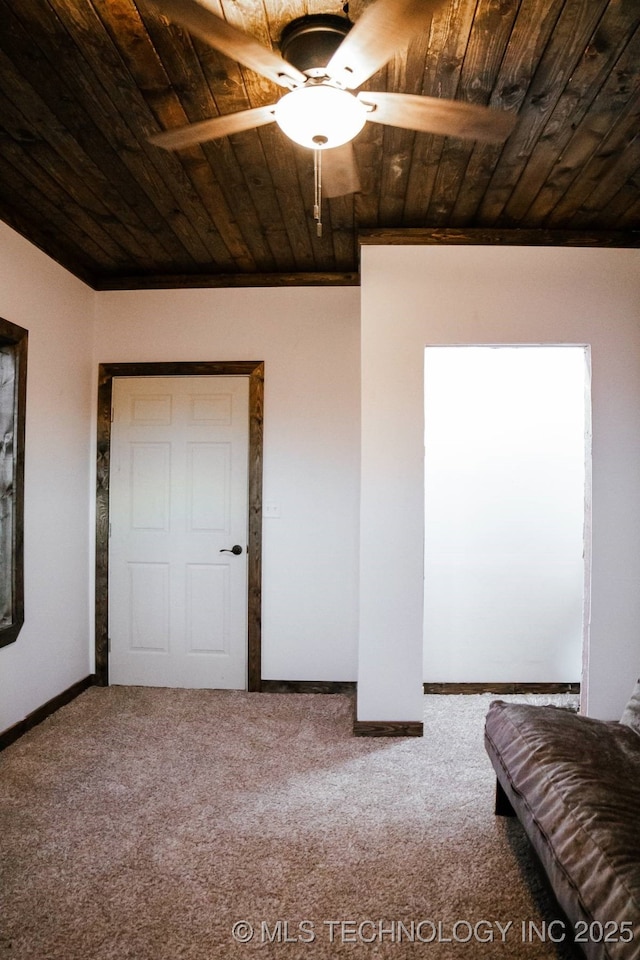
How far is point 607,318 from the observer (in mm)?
3098

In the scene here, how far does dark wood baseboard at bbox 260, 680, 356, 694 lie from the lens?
3.75 meters

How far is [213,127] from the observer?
1783 mm

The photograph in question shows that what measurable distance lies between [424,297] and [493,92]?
115 cm

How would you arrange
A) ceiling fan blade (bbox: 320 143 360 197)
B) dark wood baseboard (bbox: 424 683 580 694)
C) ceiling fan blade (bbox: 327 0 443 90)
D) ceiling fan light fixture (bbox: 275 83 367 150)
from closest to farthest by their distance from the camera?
ceiling fan blade (bbox: 327 0 443 90), ceiling fan light fixture (bbox: 275 83 367 150), ceiling fan blade (bbox: 320 143 360 197), dark wood baseboard (bbox: 424 683 580 694)

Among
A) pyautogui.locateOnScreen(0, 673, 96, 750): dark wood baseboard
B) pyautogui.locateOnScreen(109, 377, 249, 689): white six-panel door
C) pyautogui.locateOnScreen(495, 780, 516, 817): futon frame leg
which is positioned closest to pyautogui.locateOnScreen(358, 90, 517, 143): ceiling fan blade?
pyautogui.locateOnScreen(109, 377, 249, 689): white six-panel door

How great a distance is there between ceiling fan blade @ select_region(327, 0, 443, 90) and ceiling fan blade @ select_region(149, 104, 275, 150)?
26 cm

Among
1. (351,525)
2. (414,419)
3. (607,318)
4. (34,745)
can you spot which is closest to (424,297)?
(414,419)

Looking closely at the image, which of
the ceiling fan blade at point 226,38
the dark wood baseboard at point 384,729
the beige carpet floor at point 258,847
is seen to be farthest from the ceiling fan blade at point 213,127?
the dark wood baseboard at point 384,729

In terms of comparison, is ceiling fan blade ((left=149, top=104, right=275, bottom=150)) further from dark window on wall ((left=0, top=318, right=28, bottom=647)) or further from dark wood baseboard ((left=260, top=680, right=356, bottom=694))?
dark wood baseboard ((left=260, top=680, right=356, bottom=694))

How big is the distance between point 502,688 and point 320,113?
135 inches

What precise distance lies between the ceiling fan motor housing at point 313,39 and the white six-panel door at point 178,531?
7.28 feet

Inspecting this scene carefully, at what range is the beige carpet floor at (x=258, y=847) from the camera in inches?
67.4

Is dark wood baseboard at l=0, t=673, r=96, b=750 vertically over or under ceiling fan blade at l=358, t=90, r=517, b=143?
under

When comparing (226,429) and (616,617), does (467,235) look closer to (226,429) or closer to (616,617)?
(226,429)
